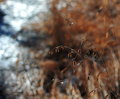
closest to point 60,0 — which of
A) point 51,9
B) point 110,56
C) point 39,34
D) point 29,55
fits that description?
point 51,9

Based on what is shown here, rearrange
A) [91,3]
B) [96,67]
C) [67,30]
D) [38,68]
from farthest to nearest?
[91,3] → [67,30] → [38,68] → [96,67]

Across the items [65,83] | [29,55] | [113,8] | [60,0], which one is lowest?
[65,83]

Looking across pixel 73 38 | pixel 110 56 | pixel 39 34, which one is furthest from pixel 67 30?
pixel 110 56

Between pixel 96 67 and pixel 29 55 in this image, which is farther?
pixel 29 55

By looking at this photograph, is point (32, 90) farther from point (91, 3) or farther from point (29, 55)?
point (91, 3)

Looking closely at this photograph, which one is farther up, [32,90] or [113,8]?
[113,8]

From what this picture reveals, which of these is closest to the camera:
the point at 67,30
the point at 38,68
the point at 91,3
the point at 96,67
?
the point at 96,67

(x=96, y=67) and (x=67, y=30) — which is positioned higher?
(x=67, y=30)

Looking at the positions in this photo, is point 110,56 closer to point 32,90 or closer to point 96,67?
point 96,67

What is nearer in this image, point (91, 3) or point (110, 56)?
point (110, 56)
